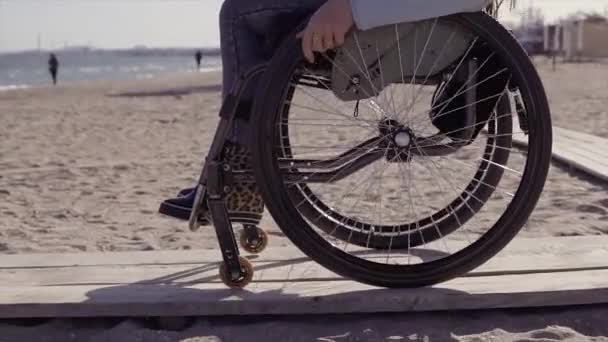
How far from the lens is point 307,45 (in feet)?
6.97

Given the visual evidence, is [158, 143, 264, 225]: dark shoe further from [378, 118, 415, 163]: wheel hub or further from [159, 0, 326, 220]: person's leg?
[378, 118, 415, 163]: wheel hub

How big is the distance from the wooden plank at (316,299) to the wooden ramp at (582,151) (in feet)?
7.93

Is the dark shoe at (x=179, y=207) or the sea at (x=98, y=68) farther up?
the dark shoe at (x=179, y=207)

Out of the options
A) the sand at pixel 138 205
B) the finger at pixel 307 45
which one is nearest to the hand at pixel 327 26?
the finger at pixel 307 45

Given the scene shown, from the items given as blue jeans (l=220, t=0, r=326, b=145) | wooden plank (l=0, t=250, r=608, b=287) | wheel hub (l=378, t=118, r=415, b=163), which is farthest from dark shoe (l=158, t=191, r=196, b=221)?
wheel hub (l=378, t=118, r=415, b=163)

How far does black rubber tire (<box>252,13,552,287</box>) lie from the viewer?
85.2 inches

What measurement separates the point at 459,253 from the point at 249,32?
0.92 metres

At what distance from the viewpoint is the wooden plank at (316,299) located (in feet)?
7.35

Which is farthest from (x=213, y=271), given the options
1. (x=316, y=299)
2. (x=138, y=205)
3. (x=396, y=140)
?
(x=138, y=205)

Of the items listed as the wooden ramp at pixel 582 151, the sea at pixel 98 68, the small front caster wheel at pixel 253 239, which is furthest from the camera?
the sea at pixel 98 68

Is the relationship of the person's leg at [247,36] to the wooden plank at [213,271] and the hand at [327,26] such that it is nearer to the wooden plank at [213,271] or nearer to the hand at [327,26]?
the hand at [327,26]

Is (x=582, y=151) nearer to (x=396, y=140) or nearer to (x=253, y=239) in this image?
(x=253, y=239)

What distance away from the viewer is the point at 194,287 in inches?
95.1

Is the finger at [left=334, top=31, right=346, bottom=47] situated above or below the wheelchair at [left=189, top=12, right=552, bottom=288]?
above
